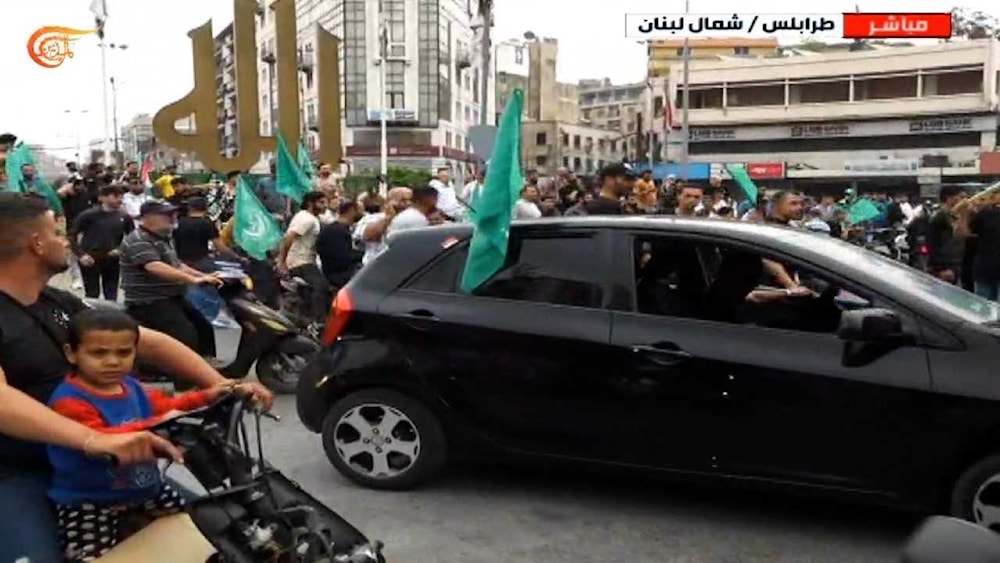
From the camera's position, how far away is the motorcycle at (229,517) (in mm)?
2492

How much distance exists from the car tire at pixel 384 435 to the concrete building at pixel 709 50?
79120mm

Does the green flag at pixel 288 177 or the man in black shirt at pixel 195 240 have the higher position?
the green flag at pixel 288 177

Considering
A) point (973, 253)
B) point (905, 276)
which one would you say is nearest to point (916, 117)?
point (973, 253)

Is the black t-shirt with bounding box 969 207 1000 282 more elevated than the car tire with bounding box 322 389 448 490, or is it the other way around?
the black t-shirt with bounding box 969 207 1000 282

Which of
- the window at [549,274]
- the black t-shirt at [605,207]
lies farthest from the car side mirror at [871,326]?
the black t-shirt at [605,207]

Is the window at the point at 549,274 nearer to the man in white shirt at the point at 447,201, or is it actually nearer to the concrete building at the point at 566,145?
the man in white shirt at the point at 447,201

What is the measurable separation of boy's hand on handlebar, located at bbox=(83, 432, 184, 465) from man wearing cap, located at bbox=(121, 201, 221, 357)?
13.6ft

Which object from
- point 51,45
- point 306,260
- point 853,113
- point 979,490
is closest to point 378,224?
point 306,260

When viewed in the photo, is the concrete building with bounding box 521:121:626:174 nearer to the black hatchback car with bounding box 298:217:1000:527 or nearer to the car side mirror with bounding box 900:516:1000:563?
the black hatchback car with bounding box 298:217:1000:527

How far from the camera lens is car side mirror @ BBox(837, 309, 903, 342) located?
13.2 feet

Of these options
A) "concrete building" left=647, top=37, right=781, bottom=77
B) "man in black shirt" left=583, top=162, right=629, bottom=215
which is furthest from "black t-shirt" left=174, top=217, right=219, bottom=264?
"concrete building" left=647, top=37, right=781, bottom=77

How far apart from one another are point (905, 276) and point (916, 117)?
2618 inches

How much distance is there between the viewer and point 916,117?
65062 millimetres

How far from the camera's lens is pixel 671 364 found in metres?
4.41
